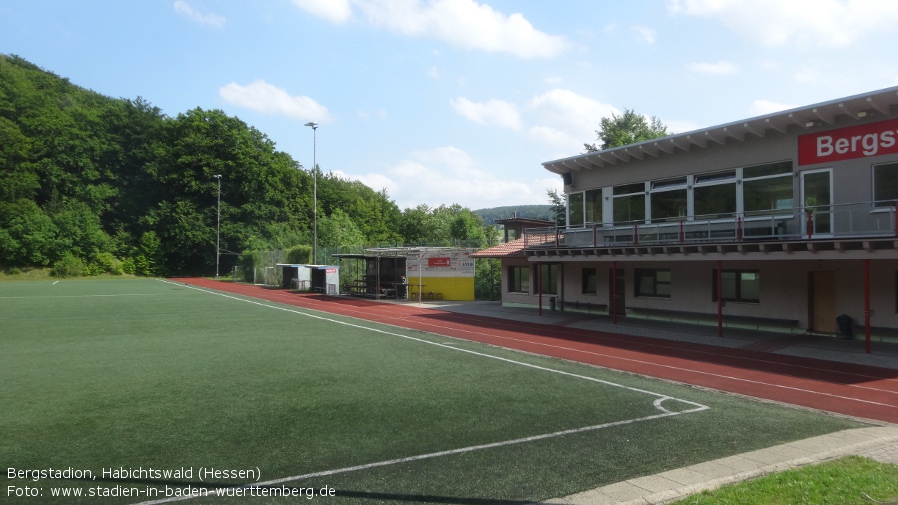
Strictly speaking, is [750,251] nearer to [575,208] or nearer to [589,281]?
[589,281]

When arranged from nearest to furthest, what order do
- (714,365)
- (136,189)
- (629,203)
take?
(714,365)
(629,203)
(136,189)

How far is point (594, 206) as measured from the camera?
82.2 ft

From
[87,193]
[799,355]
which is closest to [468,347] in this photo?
[799,355]

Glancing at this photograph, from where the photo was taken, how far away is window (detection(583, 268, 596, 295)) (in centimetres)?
2577

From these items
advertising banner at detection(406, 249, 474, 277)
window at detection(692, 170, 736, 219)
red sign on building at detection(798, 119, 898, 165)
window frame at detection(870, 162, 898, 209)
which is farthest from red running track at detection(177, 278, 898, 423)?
advertising banner at detection(406, 249, 474, 277)

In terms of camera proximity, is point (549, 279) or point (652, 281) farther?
point (549, 279)

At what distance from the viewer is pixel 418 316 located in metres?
25.2

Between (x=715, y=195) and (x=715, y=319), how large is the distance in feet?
14.3

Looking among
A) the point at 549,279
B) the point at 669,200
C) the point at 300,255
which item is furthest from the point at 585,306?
the point at 300,255

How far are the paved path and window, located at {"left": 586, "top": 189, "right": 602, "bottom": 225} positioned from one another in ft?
13.9

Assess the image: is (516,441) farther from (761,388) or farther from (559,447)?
(761,388)

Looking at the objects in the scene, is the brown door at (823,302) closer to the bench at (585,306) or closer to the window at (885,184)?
the window at (885,184)

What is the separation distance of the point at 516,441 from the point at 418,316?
18189 millimetres

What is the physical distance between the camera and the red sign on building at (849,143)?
51.8ft
